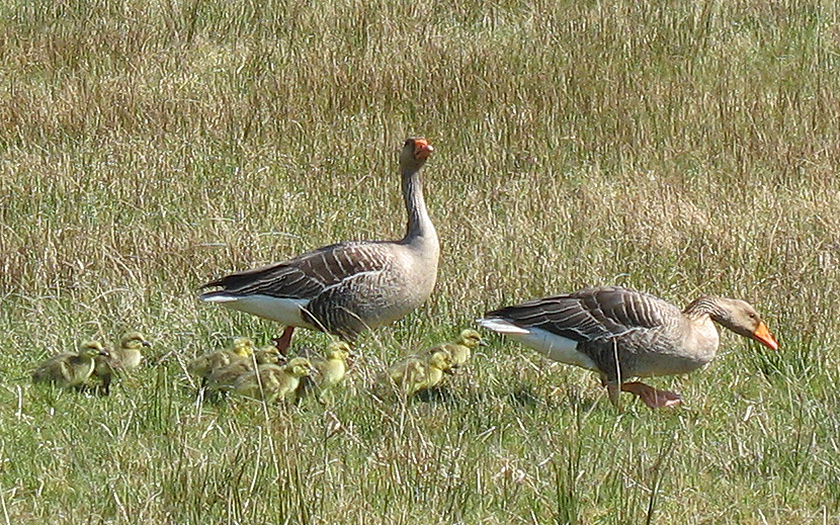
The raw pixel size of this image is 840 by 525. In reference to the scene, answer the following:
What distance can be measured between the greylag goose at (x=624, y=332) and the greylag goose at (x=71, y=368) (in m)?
1.93

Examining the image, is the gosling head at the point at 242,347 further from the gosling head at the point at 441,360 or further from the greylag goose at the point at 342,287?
the gosling head at the point at 441,360

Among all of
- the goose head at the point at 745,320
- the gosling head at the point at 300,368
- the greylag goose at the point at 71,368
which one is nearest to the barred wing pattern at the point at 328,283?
the gosling head at the point at 300,368

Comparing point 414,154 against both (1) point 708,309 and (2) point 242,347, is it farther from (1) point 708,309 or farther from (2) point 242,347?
(1) point 708,309

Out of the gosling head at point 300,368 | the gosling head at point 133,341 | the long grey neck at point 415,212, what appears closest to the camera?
the gosling head at point 300,368

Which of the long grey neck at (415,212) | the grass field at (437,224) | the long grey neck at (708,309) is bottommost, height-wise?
the grass field at (437,224)

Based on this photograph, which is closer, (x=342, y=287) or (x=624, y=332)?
(x=624, y=332)

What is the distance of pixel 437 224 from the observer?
995 cm

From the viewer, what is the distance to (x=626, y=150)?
1162 cm

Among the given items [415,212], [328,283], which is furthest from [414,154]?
[328,283]

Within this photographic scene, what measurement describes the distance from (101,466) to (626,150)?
6.78 metres

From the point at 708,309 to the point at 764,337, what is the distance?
313 millimetres

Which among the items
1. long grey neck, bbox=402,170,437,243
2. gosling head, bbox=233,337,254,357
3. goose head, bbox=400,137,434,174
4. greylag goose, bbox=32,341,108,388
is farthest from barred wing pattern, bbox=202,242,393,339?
greylag goose, bbox=32,341,108,388

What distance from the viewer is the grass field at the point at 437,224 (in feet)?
18.3

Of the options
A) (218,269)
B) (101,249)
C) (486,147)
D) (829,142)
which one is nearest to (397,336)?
(218,269)
